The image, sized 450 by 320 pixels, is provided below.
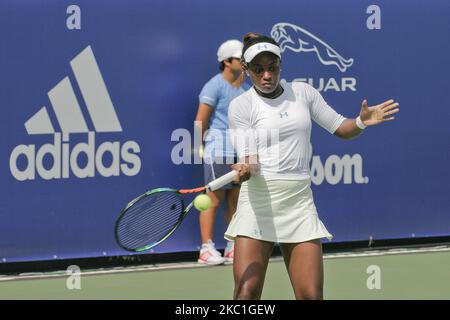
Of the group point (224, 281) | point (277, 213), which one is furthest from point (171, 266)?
point (277, 213)

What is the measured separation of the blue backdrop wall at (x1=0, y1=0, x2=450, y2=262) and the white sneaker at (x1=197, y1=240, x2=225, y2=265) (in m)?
0.18

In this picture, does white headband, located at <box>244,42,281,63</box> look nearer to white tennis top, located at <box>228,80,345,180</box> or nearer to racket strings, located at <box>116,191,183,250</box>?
white tennis top, located at <box>228,80,345,180</box>

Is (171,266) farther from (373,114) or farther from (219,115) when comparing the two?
(373,114)

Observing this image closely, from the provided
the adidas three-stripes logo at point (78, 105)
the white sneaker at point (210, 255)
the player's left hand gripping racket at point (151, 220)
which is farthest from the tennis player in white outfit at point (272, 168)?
the white sneaker at point (210, 255)

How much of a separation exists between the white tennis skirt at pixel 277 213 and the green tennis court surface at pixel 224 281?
6.47 ft

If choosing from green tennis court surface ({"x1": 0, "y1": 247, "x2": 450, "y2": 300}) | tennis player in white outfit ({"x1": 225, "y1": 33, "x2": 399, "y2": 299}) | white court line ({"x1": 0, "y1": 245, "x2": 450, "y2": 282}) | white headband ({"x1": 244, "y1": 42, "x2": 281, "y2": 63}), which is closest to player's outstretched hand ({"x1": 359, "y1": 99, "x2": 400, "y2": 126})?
tennis player in white outfit ({"x1": 225, "y1": 33, "x2": 399, "y2": 299})

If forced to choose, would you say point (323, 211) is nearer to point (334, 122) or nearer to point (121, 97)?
point (121, 97)

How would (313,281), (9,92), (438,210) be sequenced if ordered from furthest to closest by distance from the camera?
(438,210) < (9,92) < (313,281)

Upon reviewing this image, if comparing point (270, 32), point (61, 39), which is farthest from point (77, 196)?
point (270, 32)

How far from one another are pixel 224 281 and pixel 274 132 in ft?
8.87

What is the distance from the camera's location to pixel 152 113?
9.08 metres

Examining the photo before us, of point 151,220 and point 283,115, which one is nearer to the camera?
point 283,115

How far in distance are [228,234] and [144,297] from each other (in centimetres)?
202

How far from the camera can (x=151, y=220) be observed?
625 cm
